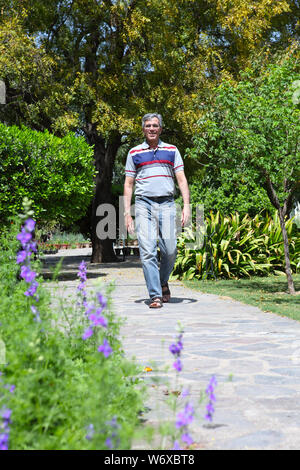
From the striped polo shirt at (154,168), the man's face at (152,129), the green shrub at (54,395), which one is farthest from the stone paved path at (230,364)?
the man's face at (152,129)

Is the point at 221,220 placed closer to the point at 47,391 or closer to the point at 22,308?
the point at 22,308

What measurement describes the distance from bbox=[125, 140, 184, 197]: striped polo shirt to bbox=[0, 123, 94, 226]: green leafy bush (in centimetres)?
471

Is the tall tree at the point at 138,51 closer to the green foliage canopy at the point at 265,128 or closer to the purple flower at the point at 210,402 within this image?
the green foliage canopy at the point at 265,128

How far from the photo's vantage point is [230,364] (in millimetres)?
4168

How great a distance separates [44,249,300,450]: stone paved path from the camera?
2.75 m

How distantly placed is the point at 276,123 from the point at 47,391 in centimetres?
701

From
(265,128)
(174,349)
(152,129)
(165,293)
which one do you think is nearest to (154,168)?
(152,129)

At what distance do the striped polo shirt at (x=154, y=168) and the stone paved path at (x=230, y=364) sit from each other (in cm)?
156

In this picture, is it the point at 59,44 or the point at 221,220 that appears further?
the point at 59,44

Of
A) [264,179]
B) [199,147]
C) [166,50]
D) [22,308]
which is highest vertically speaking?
[166,50]

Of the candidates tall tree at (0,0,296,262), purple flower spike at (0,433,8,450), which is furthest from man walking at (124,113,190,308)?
tall tree at (0,0,296,262)

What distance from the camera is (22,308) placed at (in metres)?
3.36

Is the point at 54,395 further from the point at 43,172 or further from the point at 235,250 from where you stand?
the point at 235,250

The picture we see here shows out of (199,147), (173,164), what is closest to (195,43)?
(199,147)
